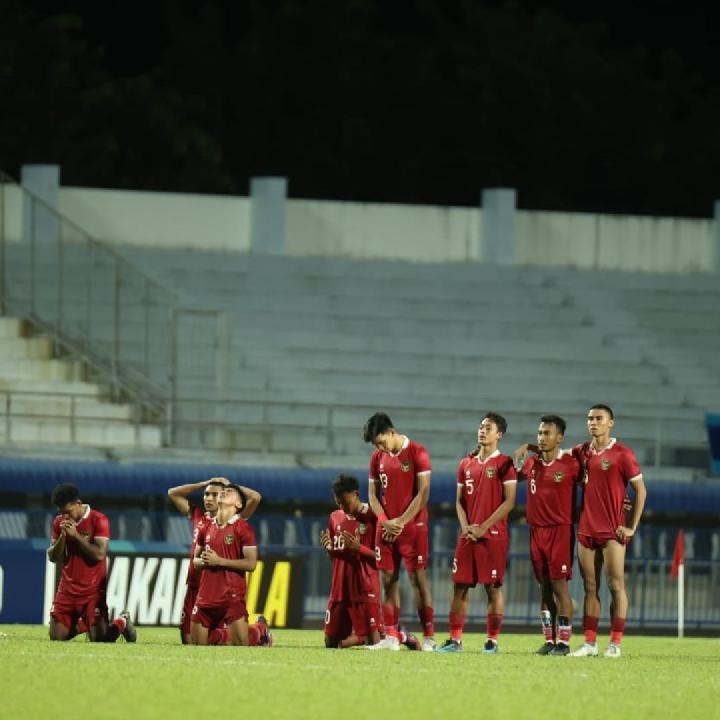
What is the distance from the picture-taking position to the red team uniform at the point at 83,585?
1791 cm

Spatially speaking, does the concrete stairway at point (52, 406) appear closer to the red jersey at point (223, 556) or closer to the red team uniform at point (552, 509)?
the red jersey at point (223, 556)

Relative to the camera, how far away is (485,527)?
17.4 meters

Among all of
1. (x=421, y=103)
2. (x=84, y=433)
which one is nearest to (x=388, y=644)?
(x=84, y=433)

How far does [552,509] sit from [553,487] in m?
0.18

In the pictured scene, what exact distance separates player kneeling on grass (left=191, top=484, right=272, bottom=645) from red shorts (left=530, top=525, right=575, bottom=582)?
2.25m

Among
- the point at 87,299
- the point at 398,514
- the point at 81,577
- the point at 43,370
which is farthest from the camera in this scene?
the point at 87,299

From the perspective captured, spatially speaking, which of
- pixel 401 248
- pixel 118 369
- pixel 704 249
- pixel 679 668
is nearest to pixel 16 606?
pixel 679 668

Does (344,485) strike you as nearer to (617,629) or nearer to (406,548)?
(406,548)

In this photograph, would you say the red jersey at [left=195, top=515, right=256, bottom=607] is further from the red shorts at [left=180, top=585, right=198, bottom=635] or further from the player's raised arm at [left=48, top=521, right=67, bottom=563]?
the player's raised arm at [left=48, top=521, right=67, bottom=563]

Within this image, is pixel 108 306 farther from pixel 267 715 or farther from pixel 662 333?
pixel 267 715

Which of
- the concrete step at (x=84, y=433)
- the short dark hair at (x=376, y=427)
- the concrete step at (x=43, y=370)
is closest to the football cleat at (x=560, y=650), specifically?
the short dark hair at (x=376, y=427)

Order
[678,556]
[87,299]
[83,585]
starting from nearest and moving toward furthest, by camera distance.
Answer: [83,585], [678,556], [87,299]

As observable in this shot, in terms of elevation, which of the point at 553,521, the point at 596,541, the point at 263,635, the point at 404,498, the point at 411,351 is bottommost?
the point at 263,635

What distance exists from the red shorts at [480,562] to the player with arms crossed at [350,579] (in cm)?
78
